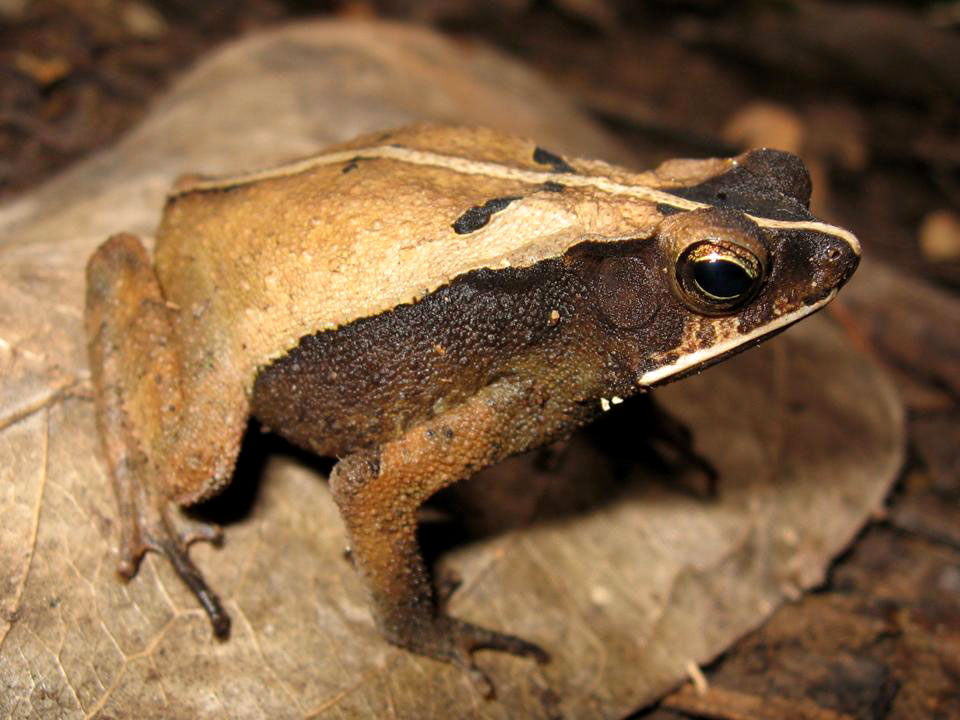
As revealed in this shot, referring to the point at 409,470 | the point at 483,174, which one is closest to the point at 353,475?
the point at 409,470

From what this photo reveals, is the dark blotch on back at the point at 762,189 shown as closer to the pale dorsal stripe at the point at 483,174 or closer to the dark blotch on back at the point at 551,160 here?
the pale dorsal stripe at the point at 483,174

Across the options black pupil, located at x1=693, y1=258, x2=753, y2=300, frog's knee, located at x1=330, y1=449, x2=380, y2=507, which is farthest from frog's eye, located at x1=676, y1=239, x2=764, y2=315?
frog's knee, located at x1=330, y1=449, x2=380, y2=507

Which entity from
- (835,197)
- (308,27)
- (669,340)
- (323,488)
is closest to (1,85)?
(308,27)

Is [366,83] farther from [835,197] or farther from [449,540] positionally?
[835,197]

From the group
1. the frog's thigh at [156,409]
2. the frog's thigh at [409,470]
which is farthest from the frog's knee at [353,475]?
the frog's thigh at [156,409]

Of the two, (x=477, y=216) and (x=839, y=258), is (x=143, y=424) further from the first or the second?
(x=839, y=258)

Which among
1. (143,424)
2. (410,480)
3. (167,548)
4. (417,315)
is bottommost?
(167,548)

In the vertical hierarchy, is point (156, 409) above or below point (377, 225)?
below

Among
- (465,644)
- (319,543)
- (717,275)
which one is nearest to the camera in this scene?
(717,275)
